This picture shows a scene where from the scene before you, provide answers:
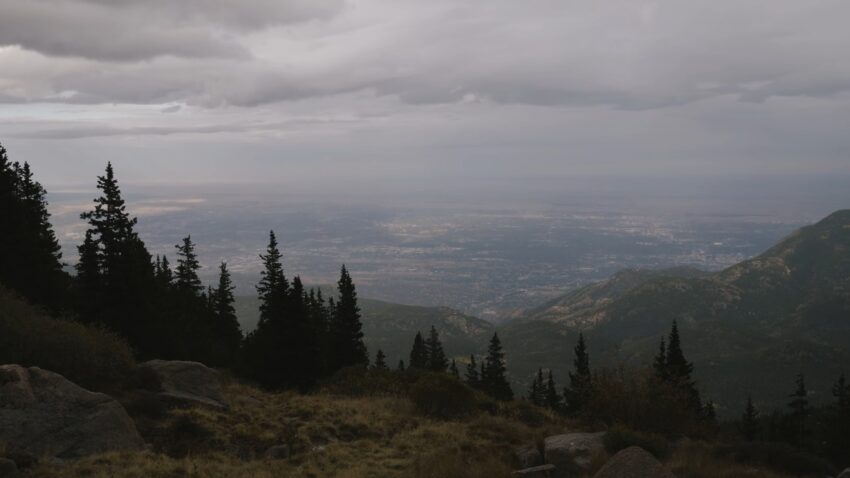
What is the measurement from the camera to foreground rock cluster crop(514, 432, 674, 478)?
428 inches

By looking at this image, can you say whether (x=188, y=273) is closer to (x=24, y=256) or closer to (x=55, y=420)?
(x=24, y=256)

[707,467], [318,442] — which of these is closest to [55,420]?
[318,442]

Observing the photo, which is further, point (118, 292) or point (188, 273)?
point (188, 273)

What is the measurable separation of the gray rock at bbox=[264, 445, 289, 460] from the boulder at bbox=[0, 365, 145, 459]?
134 inches

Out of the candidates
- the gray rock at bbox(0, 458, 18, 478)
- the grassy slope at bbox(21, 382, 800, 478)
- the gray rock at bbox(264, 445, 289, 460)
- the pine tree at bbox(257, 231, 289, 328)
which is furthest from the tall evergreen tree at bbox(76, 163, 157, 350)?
the gray rock at bbox(0, 458, 18, 478)

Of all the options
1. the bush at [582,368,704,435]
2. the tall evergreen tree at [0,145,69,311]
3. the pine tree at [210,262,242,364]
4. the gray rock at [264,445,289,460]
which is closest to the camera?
the gray rock at [264,445,289,460]

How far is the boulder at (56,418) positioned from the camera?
13.8 metres

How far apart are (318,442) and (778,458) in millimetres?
13280

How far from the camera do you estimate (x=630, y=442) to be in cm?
1352

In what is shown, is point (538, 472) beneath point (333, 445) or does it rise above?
above

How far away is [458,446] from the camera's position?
639 inches

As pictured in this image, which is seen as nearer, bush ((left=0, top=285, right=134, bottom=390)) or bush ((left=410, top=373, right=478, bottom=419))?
bush ((left=0, top=285, right=134, bottom=390))

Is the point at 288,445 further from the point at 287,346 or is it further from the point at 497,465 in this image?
Result: the point at 287,346

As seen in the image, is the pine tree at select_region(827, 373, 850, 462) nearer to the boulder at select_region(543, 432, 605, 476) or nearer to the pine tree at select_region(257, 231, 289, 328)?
the pine tree at select_region(257, 231, 289, 328)
